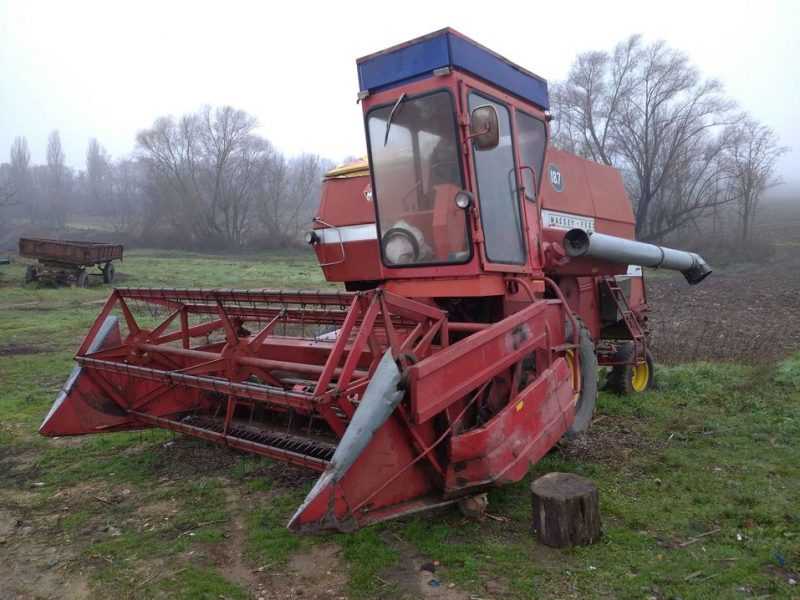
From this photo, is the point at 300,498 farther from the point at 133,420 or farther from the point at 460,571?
the point at 133,420

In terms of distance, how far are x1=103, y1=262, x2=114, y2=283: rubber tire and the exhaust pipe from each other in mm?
19755

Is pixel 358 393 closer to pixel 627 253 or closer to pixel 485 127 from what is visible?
pixel 485 127

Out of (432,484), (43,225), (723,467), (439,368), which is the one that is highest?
(43,225)

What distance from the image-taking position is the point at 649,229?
3531cm

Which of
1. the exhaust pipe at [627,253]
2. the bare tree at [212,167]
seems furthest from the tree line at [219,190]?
the exhaust pipe at [627,253]

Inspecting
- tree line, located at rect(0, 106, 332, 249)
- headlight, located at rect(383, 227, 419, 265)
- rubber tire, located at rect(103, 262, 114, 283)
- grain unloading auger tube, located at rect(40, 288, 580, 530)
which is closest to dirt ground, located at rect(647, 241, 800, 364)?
grain unloading auger tube, located at rect(40, 288, 580, 530)

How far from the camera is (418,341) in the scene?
4082mm

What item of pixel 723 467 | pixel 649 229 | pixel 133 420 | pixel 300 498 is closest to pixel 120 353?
pixel 133 420

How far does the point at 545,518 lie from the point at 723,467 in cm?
203

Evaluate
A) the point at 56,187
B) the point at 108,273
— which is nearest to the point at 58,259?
the point at 108,273

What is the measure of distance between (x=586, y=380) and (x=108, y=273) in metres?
20.6

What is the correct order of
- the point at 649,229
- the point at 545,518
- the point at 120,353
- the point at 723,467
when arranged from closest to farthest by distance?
the point at 545,518 → the point at 723,467 → the point at 120,353 → the point at 649,229

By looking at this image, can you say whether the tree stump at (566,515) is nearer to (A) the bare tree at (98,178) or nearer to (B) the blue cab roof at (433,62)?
(B) the blue cab roof at (433,62)

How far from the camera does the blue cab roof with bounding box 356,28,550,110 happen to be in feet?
13.8
